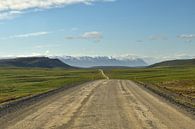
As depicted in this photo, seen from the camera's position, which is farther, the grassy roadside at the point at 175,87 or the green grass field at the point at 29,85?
the green grass field at the point at 29,85

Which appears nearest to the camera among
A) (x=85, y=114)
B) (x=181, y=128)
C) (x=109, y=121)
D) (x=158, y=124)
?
(x=181, y=128)

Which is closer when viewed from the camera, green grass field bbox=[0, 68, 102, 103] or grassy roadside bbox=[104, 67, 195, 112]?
grassy roadside bbox=[104, 67, 195, 112]

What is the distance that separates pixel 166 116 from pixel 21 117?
7.48 m

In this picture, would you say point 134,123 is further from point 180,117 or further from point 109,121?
point 180,117

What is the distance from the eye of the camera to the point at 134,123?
59.3ft

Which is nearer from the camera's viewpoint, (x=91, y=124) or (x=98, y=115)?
(x=91, y=124)

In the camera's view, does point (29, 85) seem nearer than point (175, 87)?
No

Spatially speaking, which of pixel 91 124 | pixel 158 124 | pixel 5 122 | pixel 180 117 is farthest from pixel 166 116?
pixel 5 122

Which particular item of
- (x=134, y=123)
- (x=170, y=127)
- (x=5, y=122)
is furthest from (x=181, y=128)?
(x=5, y=122)

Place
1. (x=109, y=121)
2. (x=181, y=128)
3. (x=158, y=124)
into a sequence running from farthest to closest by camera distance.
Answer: (x=109, y=121) < (x=158, y=124) < (x=181, y=128)

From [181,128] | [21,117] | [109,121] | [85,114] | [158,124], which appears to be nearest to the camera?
[181,128]

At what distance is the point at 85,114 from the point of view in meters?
22.0

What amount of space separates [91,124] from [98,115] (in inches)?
152

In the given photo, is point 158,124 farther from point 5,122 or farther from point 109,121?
point 5,122
